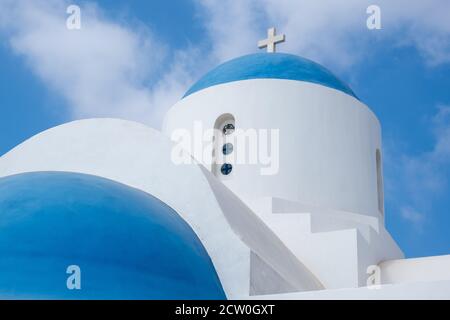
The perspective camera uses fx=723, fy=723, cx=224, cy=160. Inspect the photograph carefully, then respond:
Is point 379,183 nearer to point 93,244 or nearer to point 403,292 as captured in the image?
point 403,292

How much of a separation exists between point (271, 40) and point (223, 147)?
325 centimetres

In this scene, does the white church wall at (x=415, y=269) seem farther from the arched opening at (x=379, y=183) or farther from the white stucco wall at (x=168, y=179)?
the arched opening at (x=379, y=183)

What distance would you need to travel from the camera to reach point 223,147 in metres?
11.9

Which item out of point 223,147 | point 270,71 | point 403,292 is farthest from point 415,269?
point 403,292

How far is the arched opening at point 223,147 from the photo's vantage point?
462 inches

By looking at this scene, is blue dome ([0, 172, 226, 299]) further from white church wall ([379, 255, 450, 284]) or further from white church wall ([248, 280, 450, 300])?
white church wall ([379, 255, 450, 284])

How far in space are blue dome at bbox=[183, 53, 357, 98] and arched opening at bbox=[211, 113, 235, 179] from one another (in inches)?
30.1

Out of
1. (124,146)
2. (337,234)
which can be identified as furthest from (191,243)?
(337,234)

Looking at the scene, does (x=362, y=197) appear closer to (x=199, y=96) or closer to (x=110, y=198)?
(x=199, y=96)

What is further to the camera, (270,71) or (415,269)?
(270,71)

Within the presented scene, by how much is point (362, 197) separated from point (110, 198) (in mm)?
5711

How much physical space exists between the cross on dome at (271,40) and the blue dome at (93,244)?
23.5ft

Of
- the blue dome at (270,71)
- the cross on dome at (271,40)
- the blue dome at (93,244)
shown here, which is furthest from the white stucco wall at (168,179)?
the cross on dome at (271,40)

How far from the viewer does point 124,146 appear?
9.02 metres
